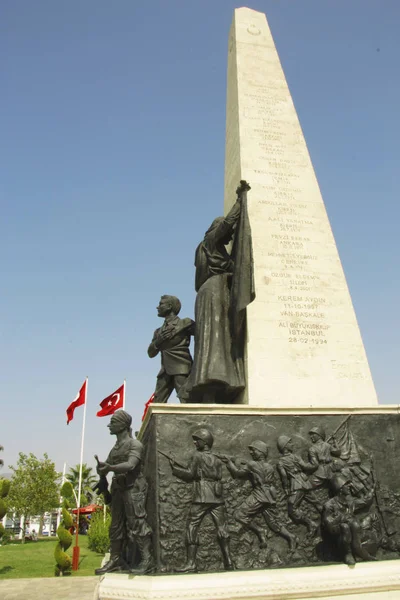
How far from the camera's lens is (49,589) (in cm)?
1648

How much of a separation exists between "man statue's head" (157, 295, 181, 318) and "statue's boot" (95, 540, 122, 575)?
3808mm

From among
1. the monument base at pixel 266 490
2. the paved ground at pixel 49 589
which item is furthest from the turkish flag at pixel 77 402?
the monument base at pixel 266 490

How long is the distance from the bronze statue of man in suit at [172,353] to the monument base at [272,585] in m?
3.23

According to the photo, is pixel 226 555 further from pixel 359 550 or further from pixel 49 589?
pixel 49 589

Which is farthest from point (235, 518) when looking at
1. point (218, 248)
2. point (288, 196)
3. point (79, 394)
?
point (79, 394)

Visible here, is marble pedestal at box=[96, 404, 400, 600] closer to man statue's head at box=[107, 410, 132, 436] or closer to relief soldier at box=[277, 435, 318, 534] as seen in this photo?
relief soldier at box=[277, 435, 318, 534]

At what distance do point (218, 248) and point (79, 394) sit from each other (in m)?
15.5

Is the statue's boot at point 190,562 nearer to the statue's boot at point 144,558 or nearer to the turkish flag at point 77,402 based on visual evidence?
the statue's boot at point 144,558

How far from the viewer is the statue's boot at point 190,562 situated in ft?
20.0

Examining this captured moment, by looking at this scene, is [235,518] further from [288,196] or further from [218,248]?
[288,196]

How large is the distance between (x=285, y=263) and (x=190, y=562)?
5.35m

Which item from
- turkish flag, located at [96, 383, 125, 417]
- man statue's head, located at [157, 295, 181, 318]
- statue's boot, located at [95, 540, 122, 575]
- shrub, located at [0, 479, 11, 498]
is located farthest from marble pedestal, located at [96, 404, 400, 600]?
shrub, located at [0, 479, 11, 498]

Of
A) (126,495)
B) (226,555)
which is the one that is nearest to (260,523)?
(226,555)

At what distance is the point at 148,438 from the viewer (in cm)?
721
